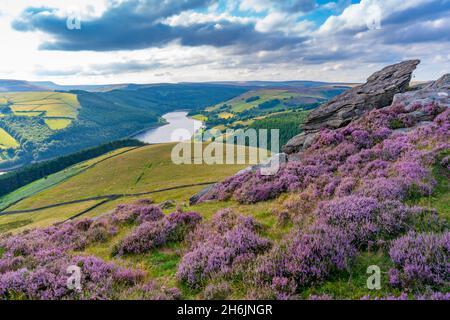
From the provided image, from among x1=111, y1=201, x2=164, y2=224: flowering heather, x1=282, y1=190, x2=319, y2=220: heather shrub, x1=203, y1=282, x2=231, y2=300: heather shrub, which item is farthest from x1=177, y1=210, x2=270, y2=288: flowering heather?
x1=111, y1=201, x2=164, y2=224: flowering heather

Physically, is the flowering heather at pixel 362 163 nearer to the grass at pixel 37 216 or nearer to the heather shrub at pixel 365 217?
the heather shrub at pixel 365 217

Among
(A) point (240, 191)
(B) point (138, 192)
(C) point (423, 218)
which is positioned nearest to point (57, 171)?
(B) point (138, 192)

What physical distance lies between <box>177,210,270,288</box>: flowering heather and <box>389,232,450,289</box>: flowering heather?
146 inches

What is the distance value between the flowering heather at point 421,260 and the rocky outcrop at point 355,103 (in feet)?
59.5

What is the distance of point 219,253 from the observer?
8617mm

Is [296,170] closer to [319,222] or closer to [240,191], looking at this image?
[240,191]

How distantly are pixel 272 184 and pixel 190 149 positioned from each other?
428 ft

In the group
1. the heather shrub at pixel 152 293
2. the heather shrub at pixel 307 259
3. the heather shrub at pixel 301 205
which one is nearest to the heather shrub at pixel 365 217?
the heather shrub at pixel 307 259

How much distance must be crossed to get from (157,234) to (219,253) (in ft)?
14.7

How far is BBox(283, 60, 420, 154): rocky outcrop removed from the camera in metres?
26.8

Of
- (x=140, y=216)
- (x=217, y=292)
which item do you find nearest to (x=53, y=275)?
(x=217, y=292)
